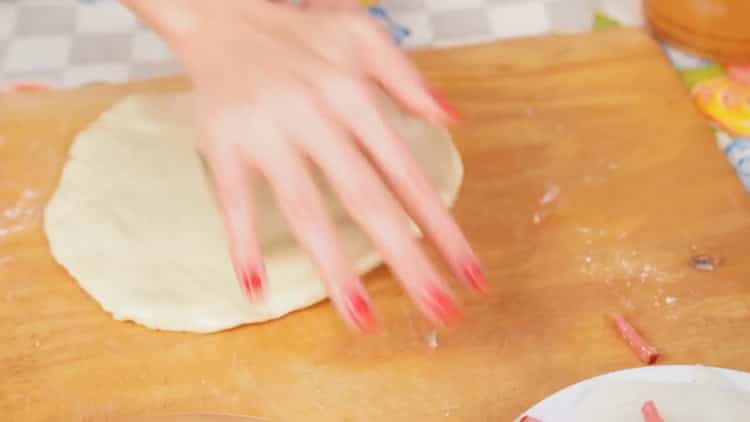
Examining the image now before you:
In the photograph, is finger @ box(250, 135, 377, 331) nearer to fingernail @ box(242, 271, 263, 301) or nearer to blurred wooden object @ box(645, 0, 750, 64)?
fingernail @ box(242, 271, 263, 301)

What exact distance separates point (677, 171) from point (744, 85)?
8.7 inches

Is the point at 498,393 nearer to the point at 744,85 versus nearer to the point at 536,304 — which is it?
the point at 536,304

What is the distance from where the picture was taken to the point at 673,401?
69cm

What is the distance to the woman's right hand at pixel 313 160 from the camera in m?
0.61

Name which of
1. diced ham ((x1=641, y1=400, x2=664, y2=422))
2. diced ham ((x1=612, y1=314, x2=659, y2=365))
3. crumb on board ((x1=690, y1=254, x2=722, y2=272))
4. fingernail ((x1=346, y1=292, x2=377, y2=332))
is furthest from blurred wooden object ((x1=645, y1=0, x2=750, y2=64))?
fingernail ((x1=346, y1=292, x2=377, y2=332))

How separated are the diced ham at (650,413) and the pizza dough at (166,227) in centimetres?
29

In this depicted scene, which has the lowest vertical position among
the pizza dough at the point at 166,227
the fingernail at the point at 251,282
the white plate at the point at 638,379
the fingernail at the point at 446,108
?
the pizza dough at the point at 166,227

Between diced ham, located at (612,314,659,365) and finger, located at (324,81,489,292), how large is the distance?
21 centimetres

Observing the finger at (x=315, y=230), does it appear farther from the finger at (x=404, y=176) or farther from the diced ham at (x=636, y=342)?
the diced ham at (x=636, y=342)

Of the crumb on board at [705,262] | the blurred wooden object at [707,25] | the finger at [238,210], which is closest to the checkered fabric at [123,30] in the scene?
the blurred wooden object at [707,25]

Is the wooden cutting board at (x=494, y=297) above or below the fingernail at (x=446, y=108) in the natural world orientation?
below

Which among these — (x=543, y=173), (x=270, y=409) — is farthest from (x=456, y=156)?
(x=270, y=409)

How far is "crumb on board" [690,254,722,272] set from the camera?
84 centimetres

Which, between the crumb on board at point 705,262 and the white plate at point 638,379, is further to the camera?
the crumb on board at point 705,262
